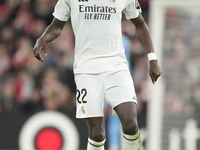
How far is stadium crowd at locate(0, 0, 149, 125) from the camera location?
1070 centimetres

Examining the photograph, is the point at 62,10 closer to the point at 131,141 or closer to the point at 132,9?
the point at 132,9

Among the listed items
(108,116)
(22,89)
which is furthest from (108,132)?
(22,89)

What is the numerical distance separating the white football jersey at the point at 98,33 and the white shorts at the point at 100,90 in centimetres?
8

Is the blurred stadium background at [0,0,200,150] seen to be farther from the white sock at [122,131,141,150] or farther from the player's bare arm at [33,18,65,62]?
the white sock at [122,131,141,150]

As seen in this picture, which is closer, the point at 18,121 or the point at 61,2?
the point at 61,2

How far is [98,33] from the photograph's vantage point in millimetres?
5223

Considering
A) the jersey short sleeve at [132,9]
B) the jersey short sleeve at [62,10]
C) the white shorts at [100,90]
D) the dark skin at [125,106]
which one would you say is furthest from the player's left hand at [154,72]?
the jersey short sleeve at [62,10]

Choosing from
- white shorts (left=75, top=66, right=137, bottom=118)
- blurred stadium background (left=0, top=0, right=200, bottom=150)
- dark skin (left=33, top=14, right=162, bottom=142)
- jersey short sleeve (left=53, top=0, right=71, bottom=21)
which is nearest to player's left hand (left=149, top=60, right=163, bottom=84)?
dark skin (left=33, top=14, right=162, bottom=142)

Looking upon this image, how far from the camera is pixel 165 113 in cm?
1107

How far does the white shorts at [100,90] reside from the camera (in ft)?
16.8

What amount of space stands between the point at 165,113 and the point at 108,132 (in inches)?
52.4

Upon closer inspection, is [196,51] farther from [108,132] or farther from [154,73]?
[154,73]

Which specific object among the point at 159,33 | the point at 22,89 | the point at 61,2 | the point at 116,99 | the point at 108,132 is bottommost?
the point at 108,132

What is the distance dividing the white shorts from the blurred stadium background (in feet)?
17.7
